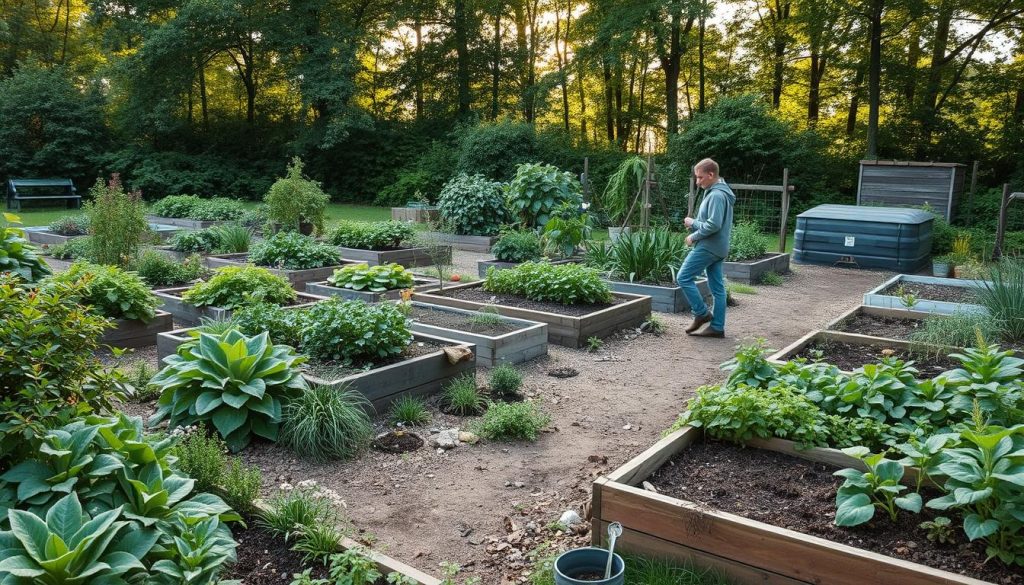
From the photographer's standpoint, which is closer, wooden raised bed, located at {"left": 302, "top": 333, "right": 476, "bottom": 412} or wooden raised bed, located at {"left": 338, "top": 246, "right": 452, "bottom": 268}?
wooden raised bed, located at {"left": 302, "top": 333, "right": 476, "bottom": 412}

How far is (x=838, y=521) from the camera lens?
2777 mm

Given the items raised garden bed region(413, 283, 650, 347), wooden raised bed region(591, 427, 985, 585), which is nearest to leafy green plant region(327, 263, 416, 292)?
raised garden bed region(413, 283, 650, 347)

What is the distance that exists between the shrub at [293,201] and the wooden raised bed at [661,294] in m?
6.09

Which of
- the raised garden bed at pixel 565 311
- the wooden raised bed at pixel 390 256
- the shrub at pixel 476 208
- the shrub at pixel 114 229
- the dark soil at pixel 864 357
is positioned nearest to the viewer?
the dark soil at pixel 864 357

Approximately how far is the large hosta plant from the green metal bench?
19758 mm

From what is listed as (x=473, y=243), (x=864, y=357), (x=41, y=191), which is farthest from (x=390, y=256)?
(x=41, y=191)

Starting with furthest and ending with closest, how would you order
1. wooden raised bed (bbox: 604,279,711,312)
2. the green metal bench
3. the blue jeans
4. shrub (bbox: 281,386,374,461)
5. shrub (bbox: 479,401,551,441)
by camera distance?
the green metal bench → wooden raised bed (bbox: 604,279,711,312) → the blue jeans → shrub (bbox: 479,401,551,441) → shrub (bbox: 281,386,374,461)

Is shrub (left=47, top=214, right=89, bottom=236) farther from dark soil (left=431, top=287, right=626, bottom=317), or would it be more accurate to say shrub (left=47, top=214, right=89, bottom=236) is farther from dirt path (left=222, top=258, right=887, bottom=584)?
dirt path (left=222, top=258, right=887, bottom=584)

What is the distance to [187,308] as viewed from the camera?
23.9 feet

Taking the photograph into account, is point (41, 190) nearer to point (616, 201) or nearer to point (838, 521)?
point (616, 201)

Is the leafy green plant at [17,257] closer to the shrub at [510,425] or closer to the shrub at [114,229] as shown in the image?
the shrub at [510,425]

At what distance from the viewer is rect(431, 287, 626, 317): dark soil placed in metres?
7.45

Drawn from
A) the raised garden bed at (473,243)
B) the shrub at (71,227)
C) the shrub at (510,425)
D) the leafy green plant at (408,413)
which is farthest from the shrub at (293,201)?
the shrub at (510,425)

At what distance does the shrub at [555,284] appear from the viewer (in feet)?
25.0
